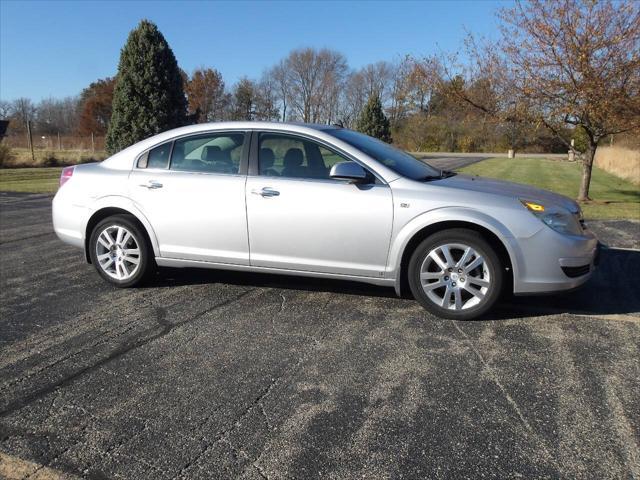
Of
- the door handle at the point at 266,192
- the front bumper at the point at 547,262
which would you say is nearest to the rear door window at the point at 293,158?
the door handle at the point at 266,192

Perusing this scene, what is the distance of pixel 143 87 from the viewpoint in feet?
66.3

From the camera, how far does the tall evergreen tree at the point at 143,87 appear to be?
20.0m

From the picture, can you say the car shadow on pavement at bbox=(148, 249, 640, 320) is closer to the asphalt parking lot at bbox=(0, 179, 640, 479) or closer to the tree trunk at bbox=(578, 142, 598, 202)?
the asphalt parking lot at bbox=(0, 179, 640, 479)

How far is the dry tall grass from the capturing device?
20.9 m

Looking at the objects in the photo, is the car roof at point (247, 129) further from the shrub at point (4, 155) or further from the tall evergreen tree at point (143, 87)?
the shrub at point (4, 155)

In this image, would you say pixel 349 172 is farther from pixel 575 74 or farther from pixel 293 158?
pixel 575 74

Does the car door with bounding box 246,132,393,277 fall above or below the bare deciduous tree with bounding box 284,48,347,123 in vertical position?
below

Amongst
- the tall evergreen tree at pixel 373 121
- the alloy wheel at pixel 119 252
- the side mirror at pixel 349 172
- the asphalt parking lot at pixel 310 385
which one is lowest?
the asphalt parking lot at pixel 310 385

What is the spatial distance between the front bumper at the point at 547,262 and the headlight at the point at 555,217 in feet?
0.23

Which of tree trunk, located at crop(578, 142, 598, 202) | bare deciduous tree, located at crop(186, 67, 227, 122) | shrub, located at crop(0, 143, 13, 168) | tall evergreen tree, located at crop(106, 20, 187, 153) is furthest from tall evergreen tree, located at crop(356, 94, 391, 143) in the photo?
bare deciduous tree, located at crop(186, 67, 227, 122)

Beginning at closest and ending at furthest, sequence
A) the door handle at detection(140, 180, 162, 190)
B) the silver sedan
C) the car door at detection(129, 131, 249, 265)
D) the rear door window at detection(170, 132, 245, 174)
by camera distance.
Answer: the silver sedan < the car door at detection(129, 131, 249, 265) < the rear door window at detection(170, 132, 245, 174) < the door handle at detection(140, 180, 162, 190)

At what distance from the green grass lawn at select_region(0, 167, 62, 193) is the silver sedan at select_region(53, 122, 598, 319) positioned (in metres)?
11.3

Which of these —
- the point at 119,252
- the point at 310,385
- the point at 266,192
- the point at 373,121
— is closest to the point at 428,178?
the point at 266,192

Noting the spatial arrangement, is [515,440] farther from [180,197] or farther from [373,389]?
[180,197]
